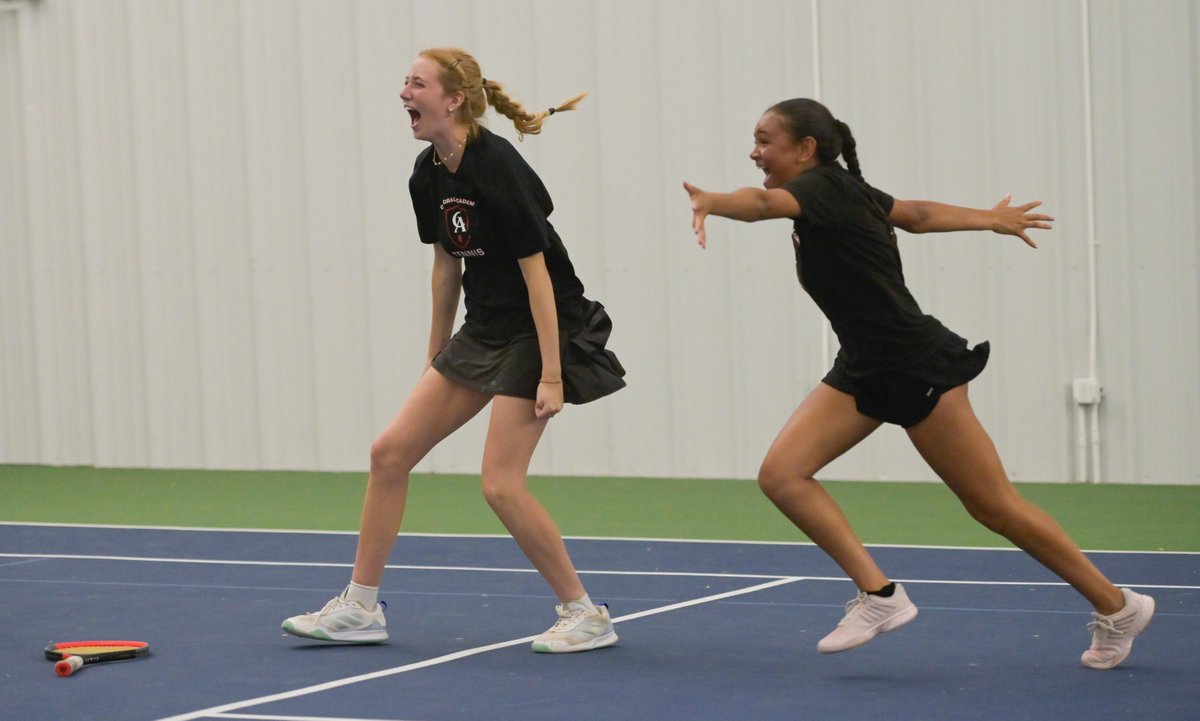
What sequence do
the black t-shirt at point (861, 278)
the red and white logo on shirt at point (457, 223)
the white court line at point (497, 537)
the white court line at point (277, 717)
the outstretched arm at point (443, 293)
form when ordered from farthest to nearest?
the white court line at point (497, 537) < the outstretched arm at point (443, 293) < the red and white logo on shirt at point (457, 223) < the black t-shirt at point (861, 278) < the white court line at point (277, 717)

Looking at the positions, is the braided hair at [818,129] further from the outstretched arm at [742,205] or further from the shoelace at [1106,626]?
the shoelace at [1106,626]

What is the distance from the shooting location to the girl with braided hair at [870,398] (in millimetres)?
4773

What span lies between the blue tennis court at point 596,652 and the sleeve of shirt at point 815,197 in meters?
1.22

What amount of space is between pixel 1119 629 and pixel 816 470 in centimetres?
90

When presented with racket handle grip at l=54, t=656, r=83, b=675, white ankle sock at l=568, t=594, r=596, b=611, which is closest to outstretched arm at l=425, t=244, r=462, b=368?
white ankle sock at l=568, t=594, r=596, b=611

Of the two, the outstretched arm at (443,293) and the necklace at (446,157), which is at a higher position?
the necklace at (446,157)

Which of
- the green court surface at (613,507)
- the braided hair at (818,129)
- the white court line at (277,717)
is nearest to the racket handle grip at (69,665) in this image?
the white court line at (277,717)

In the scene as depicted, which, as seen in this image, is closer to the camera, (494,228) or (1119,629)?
(1119,629)

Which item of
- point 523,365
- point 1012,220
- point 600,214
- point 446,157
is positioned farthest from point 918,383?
point 600,214

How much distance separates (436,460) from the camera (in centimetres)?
1154

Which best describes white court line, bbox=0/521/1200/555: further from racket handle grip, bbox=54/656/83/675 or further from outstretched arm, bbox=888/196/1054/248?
racket handle grip, bbox=54/656/83/675

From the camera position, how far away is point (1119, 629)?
15.9 ft

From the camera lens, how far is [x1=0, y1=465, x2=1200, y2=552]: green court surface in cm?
832

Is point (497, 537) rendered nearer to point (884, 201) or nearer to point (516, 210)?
point (516, 210)
